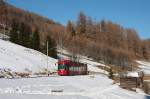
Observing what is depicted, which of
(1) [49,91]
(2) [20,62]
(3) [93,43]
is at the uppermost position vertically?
(3) [93,43]

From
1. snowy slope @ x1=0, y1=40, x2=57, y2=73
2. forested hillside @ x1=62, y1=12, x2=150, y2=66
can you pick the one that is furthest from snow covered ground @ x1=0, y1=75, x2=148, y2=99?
forested hillside @ x1=62, y1=12, x2=150, y2=66

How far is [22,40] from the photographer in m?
104

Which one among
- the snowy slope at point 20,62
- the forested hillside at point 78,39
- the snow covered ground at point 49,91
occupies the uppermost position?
the forested hillside at point 78,39

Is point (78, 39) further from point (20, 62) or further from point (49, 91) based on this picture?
point (49, 91)

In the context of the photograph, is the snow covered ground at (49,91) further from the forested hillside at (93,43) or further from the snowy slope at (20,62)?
the forested hillside at (93,43)

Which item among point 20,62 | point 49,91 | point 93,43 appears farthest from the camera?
point 93,43

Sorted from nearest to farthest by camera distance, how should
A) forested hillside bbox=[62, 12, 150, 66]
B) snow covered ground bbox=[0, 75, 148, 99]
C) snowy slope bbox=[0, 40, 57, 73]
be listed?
snow covered ground bbox=[0, 75, 148, 99], snowy slope bbox=[0, 40, 57, 73], forested hillside bbox=[62, 12, 150, 66]

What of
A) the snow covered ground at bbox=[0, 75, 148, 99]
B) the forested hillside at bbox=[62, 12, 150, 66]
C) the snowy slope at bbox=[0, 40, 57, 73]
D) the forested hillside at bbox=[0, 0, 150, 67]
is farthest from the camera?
the forested hillside at bbox=[62, 12, 150, 66]

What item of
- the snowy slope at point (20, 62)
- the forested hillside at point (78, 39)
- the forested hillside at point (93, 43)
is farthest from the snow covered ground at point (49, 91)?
the forested hillside at point (93, 43)

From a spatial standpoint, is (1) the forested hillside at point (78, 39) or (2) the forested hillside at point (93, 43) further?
(2) the forested hillside at point (93, 43)

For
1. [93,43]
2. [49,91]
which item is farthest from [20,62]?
[93,43]

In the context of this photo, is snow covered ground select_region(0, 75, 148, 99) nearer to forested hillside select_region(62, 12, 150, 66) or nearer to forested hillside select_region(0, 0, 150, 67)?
forested hillside select_region(0, 0, 150, 67)

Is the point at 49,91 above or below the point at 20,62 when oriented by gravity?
below

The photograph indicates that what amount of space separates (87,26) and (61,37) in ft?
109
